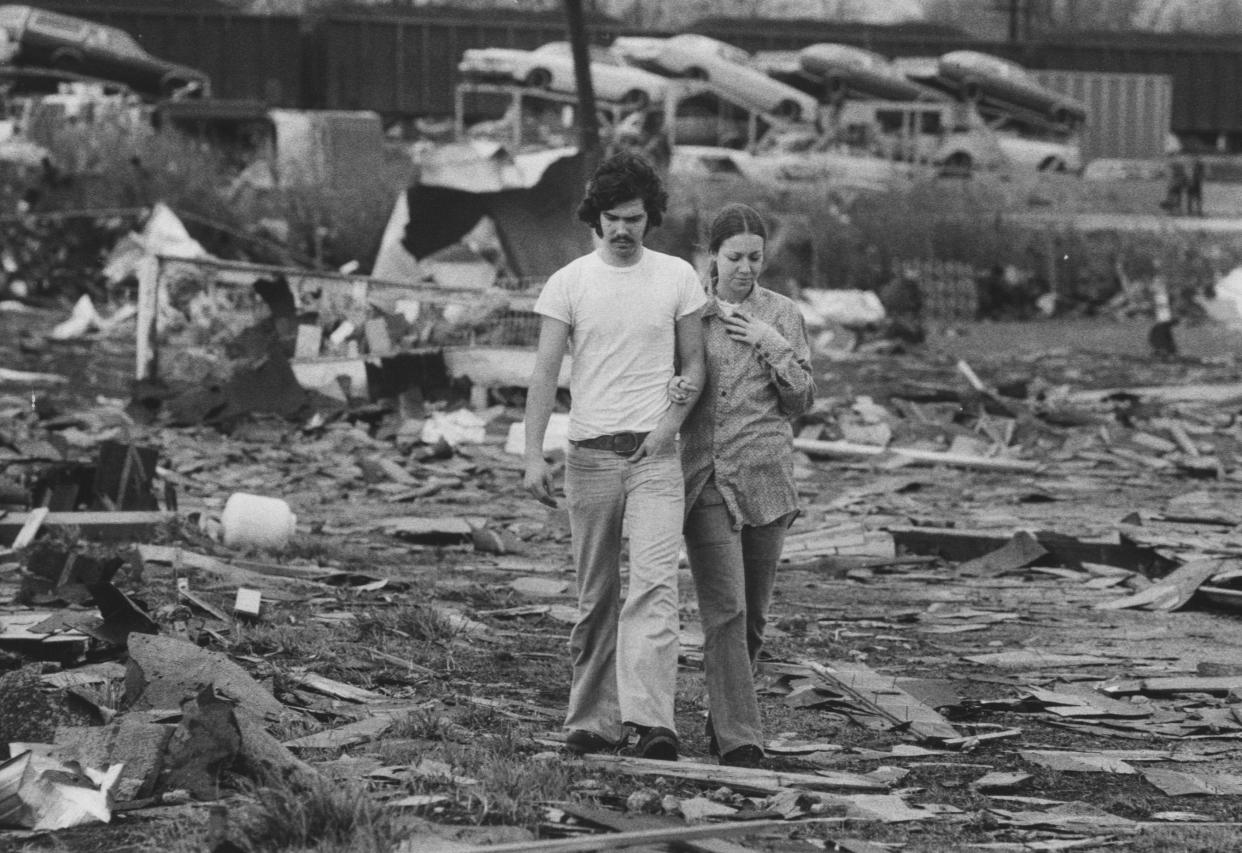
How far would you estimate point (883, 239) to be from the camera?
30.0m

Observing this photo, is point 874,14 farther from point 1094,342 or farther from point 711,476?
point 711,476

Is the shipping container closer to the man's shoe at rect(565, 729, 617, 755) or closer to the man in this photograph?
the man

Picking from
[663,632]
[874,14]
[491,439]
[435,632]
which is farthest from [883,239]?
[874,14]

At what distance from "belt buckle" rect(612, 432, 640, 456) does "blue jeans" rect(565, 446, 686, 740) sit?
0.04 meters

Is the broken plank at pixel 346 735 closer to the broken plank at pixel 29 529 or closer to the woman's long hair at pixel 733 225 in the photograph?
the woman's long hair at pixel 733 225

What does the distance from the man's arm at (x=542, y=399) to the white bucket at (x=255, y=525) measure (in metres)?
4.61

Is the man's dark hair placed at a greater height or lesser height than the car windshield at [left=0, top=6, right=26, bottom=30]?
lesser

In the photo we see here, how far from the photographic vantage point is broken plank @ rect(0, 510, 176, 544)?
33.1 feet

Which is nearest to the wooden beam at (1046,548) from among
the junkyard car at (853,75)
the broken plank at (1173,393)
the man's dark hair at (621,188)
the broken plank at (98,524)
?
the broken plank at (98,524)

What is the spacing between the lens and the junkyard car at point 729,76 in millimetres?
45188

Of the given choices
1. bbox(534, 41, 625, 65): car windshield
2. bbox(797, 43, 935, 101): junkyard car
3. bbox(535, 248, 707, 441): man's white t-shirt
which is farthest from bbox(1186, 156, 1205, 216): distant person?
bbox(535, 248, 707, 441): man's white t-shirt

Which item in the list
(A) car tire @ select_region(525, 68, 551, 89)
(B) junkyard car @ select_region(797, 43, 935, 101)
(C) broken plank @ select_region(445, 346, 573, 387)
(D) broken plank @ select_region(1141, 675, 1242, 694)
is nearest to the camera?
(D) broken plank @ select_region(1141, 675, 1242, 694)

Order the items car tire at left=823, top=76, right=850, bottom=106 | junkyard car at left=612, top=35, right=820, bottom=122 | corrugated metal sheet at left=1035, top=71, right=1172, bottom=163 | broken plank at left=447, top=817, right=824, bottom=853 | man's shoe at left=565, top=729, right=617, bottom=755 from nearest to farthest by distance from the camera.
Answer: broken plank at left=447, top=817, right=824, bottom=853 < man's shoe at left=565, top=729, right=617, bottom=755 < junkyard car at left=612, top=35, right=820, bottom=122 < car tire at left=823, top=76, right=850, bottom=106 < corrugated metal sheet at left=1035, top=71, right=1172, bottom=163

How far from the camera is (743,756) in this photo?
19.5 feet
